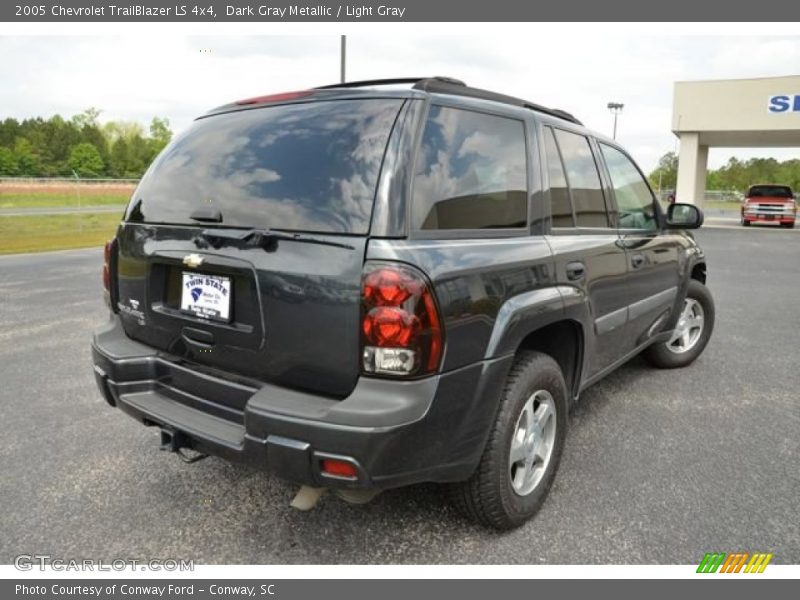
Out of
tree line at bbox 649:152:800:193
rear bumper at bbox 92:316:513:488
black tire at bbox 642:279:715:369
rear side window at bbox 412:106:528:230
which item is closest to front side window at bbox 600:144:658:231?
black tire at bbox 642:279:715:369

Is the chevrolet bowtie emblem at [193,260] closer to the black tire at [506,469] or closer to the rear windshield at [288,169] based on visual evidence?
the rear windshield at [288,169]

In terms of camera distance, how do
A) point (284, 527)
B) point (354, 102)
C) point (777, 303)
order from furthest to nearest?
point (777, 303)
point (284, 527)
point (354, 102)

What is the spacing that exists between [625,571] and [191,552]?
174cm

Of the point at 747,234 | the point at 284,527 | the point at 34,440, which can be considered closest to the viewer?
the point at 284,527

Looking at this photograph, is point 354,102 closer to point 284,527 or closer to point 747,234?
point 284,527

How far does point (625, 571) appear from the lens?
7.84ft

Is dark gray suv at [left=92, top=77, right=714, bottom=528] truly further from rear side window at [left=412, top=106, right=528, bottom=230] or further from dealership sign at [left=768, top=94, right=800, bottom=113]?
dealership sign at [left=768, top=94, right=800, bottom=113]

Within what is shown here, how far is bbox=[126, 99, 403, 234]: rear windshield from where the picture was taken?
217 centimetres

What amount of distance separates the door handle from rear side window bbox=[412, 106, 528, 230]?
0.37 meters

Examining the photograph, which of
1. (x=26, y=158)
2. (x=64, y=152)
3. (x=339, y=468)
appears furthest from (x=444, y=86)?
(x=64, y=152)

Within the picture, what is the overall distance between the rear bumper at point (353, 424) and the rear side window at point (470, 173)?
0.58 m

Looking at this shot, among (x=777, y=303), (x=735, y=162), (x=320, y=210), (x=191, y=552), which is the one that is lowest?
(x=191, y=552)

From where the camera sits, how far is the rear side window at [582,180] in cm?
318

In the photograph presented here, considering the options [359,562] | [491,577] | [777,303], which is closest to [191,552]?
[359,562]
